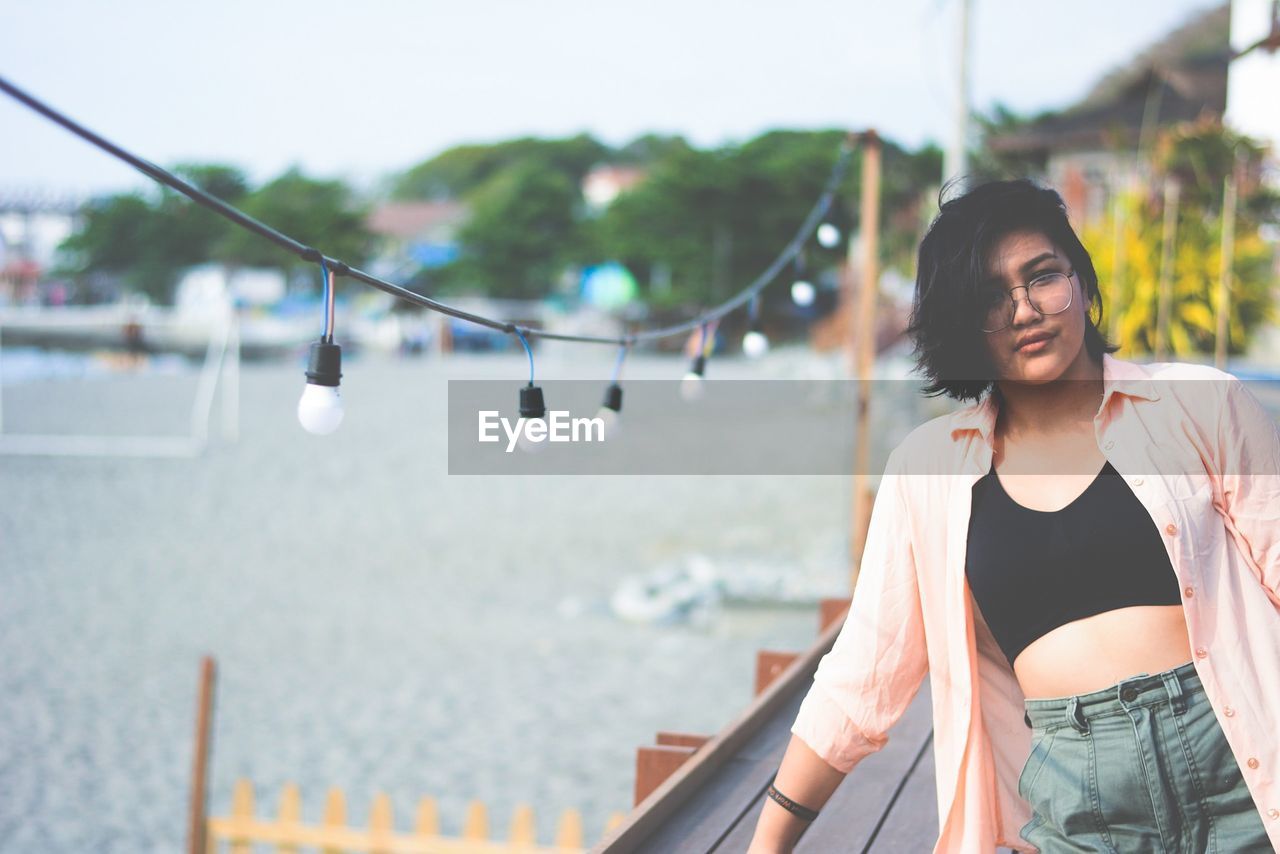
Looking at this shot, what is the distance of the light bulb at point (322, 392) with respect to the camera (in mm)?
1717

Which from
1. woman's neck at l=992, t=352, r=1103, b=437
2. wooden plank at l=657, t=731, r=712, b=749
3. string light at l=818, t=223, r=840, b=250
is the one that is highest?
string light at l=818, t=223, r=840, b=250

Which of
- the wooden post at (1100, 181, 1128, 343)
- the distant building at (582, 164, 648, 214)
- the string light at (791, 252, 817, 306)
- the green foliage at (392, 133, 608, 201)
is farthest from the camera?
the green foliage at (392, 133, 608, 201)

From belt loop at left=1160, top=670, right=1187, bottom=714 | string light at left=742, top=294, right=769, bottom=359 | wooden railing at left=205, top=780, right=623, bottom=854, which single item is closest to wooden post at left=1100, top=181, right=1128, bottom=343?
string light at left=742, top=294, right=769, bottom=359

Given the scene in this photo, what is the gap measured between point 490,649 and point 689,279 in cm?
3740

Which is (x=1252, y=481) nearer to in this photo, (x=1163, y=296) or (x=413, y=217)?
(x=1163, y=296)

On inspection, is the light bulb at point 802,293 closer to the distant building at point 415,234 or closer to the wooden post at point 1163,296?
the wooden post at point 1163,296

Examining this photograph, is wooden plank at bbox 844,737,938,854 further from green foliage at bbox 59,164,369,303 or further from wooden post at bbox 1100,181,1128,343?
green foliage at bbox 59,164,369,303

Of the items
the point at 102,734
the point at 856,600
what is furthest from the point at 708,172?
the point at 856,600

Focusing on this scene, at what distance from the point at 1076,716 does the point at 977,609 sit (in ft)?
0.58

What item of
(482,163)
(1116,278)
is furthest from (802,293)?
(482,163)

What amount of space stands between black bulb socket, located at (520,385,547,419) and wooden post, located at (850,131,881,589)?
315cm

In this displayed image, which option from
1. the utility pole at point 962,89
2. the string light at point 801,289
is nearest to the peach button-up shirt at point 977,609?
the string light at point 801,289

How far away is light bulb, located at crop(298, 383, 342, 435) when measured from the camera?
1714 mm

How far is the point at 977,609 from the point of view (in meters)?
1.52
